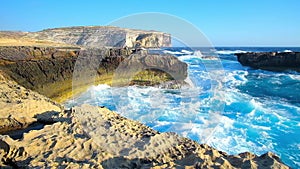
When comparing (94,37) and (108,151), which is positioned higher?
(94,37)

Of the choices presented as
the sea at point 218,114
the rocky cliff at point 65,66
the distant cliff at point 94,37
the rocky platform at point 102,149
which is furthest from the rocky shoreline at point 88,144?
the distant cliff at point 94,37

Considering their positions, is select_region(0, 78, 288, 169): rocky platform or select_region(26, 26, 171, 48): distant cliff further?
select_region(26, 26, 171, 48): distant cliff

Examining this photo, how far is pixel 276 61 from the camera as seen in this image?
26344 mm

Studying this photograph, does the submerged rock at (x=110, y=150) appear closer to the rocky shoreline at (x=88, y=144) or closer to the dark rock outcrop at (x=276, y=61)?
the rocky shoreline at (x=88, y=144)

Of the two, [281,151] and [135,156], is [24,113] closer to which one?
[135,156]

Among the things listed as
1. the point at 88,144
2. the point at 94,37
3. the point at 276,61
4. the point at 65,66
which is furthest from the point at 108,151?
the point at 94,37

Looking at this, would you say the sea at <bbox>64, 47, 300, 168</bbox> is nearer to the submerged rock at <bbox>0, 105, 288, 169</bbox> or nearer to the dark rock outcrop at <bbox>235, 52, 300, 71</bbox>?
the submerged rock at <bbox>0, 105, 288, 169</bbox>

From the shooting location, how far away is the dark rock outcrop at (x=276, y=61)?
82.2 ft

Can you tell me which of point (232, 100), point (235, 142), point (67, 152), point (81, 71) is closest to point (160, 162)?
point (67, 152)

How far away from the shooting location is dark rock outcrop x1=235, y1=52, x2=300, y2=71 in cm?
2506

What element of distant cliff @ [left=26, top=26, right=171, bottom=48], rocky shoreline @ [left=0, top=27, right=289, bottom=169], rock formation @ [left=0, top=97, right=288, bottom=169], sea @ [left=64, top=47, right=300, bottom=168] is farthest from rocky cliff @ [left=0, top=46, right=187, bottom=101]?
distant cliff @ [left=26, top=26, right=171, bottom=48]

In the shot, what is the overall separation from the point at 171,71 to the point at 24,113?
10.4 m

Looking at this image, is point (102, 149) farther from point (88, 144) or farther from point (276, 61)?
point (276, 61)

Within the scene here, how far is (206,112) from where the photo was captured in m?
8.65
